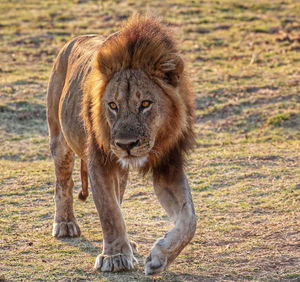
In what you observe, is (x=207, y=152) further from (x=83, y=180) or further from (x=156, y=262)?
(x=156, y=262)

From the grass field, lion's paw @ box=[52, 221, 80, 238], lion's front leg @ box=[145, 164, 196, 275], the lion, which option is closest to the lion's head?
the lion

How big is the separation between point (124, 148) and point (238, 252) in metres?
1.15

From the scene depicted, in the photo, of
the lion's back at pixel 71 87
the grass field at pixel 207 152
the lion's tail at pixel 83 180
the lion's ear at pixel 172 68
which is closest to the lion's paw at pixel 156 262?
the grass field at pixel 207 152

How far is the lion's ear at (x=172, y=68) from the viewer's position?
4188mm

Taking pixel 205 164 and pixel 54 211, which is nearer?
pixel 54 211

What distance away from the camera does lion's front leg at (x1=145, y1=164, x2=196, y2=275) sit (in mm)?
3820

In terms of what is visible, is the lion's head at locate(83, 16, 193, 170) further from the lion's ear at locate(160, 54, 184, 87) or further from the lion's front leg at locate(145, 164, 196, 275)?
the lion's front leg at locate(145, 164, 196, 275)

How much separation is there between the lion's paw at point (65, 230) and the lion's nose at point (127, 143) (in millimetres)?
1401

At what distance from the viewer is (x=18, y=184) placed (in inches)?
258

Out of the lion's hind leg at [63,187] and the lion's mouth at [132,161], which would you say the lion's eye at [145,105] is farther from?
the lion's hind leg at [63,187]

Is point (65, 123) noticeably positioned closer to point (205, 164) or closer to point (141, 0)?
point (205, 164)

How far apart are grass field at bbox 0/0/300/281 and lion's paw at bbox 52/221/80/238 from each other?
79 millimetres

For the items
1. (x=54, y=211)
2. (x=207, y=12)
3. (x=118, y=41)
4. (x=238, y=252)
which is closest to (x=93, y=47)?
(x=118, y=41)

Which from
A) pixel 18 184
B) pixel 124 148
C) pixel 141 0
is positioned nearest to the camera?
pixel 124 148
